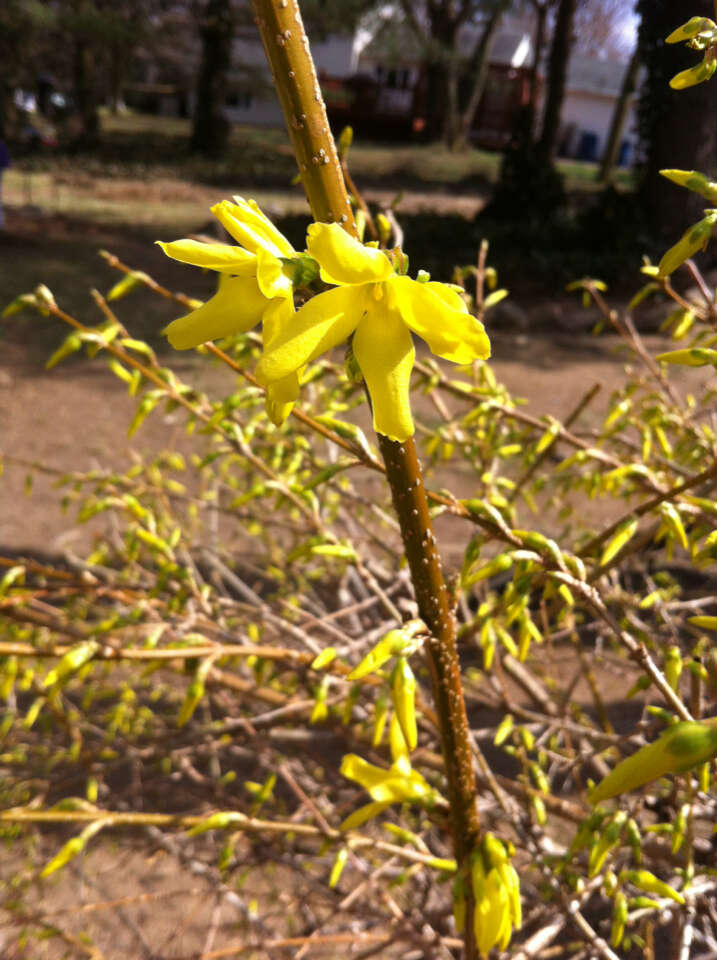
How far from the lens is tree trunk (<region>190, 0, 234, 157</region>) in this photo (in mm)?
14523

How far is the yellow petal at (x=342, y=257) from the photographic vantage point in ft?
1.86

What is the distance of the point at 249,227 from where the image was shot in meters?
0.65

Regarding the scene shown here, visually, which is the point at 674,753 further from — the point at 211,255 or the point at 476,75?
the point at 476,75

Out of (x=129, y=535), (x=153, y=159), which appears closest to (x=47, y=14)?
(x=153, y=159)

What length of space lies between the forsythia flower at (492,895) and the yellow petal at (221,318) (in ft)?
2.18

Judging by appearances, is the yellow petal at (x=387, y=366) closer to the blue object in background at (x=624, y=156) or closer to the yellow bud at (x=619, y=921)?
the yellow bud at (x=619, y=921)

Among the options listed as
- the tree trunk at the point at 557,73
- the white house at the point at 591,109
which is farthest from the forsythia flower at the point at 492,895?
the white house at the point at 591,109

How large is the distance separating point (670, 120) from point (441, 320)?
822 cm

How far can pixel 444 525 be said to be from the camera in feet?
12.8

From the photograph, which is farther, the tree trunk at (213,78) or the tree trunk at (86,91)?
the tree trunk at (86,91)

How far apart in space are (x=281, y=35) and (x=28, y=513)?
3.86 meters

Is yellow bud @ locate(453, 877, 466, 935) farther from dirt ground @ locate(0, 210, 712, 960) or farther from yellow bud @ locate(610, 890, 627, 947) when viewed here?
dirt ground @ locate(0, 210, 712, 960)

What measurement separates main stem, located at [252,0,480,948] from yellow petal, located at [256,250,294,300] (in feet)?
0.25

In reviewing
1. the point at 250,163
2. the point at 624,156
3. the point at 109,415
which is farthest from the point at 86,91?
the point at 624,156
